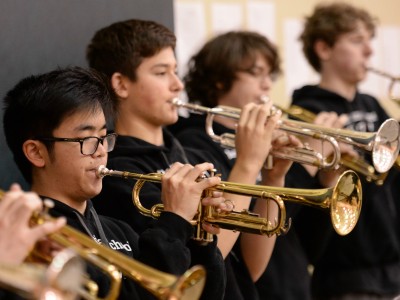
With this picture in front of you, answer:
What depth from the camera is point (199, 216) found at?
2695mm

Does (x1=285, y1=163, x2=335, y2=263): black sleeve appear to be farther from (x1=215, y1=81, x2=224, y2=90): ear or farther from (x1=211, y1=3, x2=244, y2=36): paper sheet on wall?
(x1=211, y1=3, x2=244, y2=36): paper sheet on wall

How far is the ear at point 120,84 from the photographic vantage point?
3.17 metres

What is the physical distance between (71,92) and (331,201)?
2.63ft

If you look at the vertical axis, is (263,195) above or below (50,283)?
below

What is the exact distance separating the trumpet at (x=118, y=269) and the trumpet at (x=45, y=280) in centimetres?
23

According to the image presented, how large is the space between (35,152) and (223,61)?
4.57ft

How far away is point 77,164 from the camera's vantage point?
2551mm

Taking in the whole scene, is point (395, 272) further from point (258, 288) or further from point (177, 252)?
point (177, 252)

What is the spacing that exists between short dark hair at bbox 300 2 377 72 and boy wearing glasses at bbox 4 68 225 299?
2.03m

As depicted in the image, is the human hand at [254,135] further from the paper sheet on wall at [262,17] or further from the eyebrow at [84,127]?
the paper sheet on wall at [262,17]

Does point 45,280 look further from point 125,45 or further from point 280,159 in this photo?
point 280,159

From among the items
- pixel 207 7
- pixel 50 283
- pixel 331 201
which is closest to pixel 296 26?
pixel 207 7

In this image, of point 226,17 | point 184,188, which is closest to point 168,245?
point 184,188

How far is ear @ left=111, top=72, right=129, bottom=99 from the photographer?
3.17 metres
